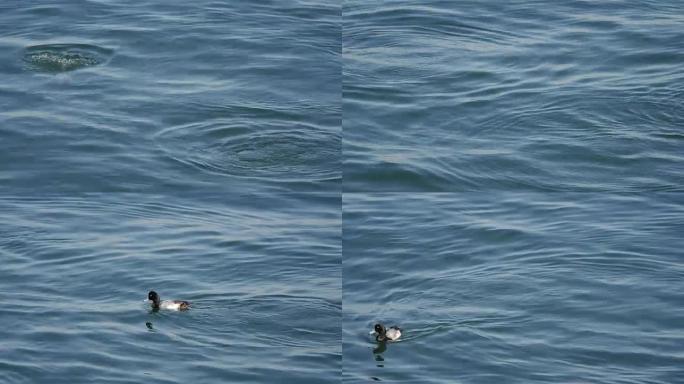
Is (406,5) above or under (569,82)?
above

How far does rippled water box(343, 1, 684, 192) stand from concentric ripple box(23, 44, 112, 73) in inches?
167

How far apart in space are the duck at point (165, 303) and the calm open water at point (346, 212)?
0.15 metres

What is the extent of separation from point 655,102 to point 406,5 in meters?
6.19

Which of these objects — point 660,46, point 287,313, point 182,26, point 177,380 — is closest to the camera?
point 177,380

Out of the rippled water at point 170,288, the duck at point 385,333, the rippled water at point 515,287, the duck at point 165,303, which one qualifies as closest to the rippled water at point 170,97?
the rippled water at point 170,288

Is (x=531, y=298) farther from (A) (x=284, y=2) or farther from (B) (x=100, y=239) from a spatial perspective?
(A) (x=284, y=2)

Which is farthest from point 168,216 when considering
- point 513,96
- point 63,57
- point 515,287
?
point 513,96

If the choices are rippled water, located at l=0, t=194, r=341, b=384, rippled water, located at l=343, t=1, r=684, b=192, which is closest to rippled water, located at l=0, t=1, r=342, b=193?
rippled water, located at l=0, t=194, r=341, b=384

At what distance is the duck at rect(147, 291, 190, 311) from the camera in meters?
18.5

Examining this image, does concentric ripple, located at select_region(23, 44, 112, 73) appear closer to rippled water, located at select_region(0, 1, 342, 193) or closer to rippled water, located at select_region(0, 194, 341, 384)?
rippled water, located at select_region(0, 1, 342, 193)

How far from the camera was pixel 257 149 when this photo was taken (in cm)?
2022

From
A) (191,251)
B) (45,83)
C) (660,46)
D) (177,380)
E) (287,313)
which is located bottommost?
(177,380)

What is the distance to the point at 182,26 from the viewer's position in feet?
82.7

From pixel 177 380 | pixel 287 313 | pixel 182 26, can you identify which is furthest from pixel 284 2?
pixel 177 380
